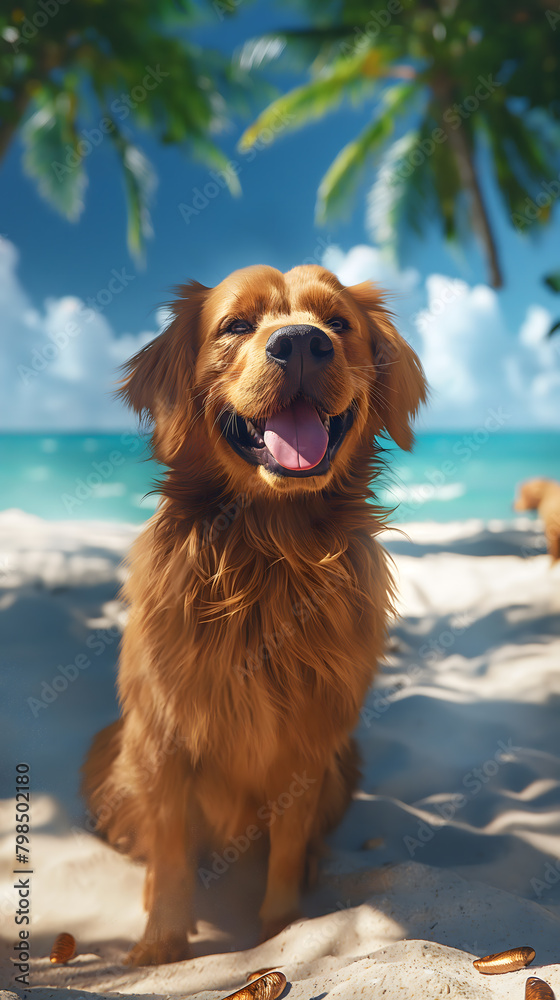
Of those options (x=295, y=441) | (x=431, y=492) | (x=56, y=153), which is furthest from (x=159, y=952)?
(x=56, y=153)

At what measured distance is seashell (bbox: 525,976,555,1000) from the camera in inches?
40.1

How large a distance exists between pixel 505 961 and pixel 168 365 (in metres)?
1.81

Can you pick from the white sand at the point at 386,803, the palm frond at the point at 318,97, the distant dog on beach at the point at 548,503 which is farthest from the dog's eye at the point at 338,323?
the distant dog on beach at the point at 548,503

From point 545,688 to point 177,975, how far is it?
6.15ft

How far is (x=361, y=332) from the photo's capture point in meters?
1.58

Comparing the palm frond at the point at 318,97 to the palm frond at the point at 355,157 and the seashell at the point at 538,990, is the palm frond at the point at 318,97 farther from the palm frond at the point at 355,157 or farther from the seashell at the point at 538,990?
the seashell at the point at 538,990

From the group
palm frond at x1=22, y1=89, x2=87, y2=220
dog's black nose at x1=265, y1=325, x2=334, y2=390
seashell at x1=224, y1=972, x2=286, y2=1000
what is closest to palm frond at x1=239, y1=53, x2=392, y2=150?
palm frond at x1=22, y1=89, x2=87, y2=220

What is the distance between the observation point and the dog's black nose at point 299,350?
128 centimetres

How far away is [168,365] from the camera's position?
1.59 m

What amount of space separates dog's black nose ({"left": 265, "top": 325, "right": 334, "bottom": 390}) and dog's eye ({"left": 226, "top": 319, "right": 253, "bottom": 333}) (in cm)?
19

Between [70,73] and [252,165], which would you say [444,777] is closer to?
[252,165]

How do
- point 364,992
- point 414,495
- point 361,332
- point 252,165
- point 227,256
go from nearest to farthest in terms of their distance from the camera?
point 364,992
point 361,332
point 227,256
point 252,165
point 414,495

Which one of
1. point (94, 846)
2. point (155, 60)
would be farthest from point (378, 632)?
point (155, 60)

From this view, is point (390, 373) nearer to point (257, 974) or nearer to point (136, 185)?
point (136, 185)
